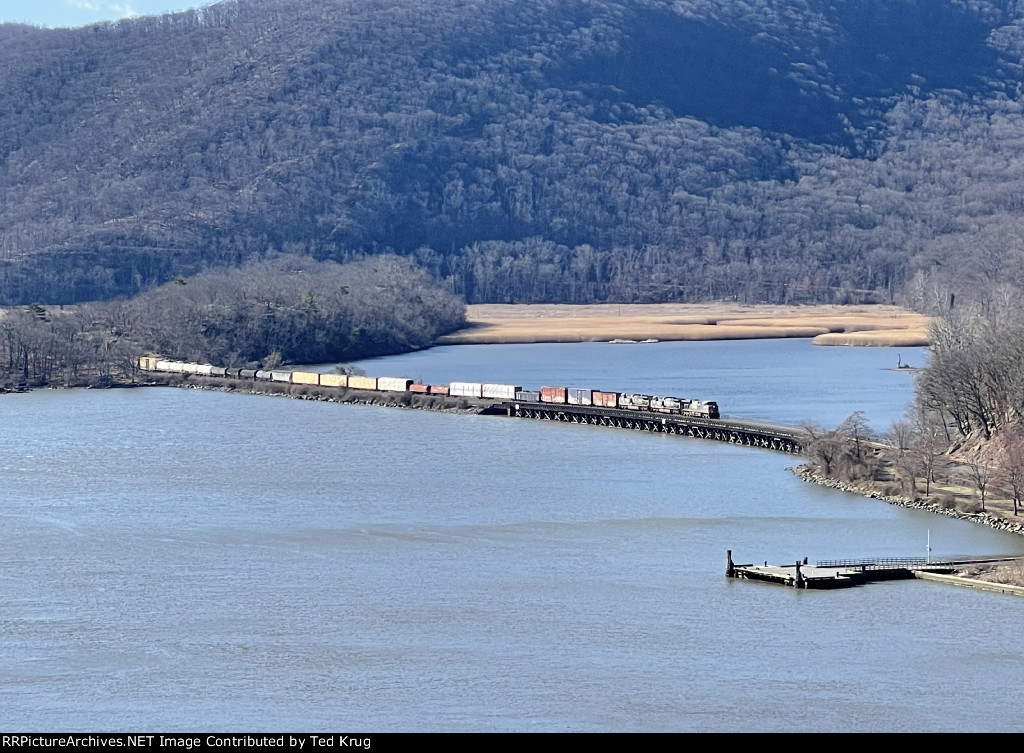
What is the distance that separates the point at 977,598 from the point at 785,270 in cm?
15322

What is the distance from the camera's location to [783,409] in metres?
82.4

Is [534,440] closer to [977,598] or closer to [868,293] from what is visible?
[977,598]

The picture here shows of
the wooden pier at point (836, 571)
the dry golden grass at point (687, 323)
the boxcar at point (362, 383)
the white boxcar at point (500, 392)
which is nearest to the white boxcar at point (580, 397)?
the white boxcar at point (500, 392)

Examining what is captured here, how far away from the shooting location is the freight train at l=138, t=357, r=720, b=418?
79.4 metres

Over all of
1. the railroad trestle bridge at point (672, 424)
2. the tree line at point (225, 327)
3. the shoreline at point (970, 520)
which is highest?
the tree line at point (225, 327)

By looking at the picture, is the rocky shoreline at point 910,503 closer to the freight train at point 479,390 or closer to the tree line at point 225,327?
the freight train at point 479,390

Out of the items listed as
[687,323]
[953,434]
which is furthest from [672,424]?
[687,323]

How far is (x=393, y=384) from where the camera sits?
93812 mm

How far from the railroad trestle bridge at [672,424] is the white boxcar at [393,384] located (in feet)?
26.1

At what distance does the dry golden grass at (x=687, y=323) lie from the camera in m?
142

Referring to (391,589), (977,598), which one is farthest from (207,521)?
(977,598)

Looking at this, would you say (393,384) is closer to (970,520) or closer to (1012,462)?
(1012,462)

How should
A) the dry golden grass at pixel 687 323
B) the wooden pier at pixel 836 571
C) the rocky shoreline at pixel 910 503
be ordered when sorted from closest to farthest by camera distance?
the wooden pier at pixel 836 571 → the rocky shoreline at pixel 910 503 → the dry golden grass at pixel 687 323

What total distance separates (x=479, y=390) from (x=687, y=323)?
6904cm
